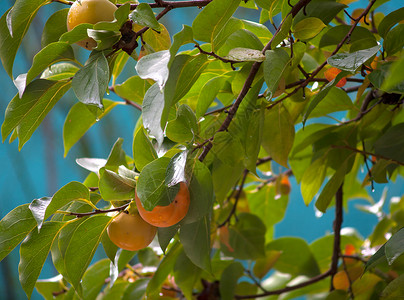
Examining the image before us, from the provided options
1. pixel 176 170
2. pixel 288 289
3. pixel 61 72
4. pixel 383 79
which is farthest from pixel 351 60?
pixel 288 289

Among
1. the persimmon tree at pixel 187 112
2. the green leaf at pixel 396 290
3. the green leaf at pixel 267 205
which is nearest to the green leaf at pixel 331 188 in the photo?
the persimmon tree at pixel 187 112

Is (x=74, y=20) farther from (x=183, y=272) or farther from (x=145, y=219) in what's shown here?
(x=183, y=272)

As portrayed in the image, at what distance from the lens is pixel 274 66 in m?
0.30

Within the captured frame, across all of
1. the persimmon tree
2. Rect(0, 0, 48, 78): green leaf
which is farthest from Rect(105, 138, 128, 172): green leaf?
Rect(0, 0, 48, 78): green leaf

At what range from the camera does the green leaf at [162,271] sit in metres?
0.47

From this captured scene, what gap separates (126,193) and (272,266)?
35cm

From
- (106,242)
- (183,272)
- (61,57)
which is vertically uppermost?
(61,57)

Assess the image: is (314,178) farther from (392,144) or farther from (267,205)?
(267,205)

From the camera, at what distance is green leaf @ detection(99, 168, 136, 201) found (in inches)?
12.7

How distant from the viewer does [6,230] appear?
32cm

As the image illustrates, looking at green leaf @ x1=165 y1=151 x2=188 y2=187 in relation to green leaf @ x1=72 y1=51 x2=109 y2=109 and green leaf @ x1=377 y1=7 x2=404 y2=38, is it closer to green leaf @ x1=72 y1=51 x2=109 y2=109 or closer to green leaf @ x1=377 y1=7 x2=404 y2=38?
green leaf @ x1=72 y1=51 x2=109 y2=109

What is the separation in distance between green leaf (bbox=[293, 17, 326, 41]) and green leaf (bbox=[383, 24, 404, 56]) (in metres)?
0.06

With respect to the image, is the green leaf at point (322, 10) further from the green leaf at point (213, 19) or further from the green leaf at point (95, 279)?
the green leaf at point (95, 279)

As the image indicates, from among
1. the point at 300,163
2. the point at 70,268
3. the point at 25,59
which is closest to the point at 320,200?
the point at 300,163
